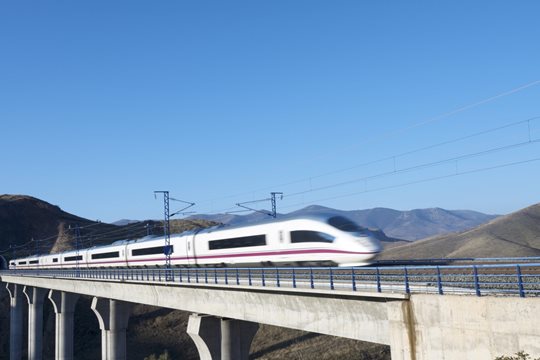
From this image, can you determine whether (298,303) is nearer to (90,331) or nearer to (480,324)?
(480,324)

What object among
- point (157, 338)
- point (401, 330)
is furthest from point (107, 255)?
point (401, 330)

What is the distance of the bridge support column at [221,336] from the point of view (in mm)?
29703

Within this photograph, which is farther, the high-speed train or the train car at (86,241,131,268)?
the train car at (86,241,131,268)

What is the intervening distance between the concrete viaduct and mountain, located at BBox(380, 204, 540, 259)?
67814 millimetres

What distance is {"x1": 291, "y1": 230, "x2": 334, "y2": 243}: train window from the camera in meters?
27.1

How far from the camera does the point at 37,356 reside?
229 feet

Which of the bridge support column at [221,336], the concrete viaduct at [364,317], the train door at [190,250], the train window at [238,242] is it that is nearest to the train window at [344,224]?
the concrete viaduct at [364,317]

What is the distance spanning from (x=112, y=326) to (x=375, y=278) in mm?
34338

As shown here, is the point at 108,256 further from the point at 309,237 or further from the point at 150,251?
the point at 309,237

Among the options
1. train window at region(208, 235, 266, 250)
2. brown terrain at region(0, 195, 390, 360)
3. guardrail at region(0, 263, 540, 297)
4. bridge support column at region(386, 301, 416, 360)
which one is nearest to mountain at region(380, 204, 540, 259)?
brown terrain at region(0, 195, 390, 360)

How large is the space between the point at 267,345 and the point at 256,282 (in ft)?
111

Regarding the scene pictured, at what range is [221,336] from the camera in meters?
30.3

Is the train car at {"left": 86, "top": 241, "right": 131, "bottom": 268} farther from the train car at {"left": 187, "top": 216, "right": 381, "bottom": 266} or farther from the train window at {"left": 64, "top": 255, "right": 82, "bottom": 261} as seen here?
the train car at {"left": 187, "top": 216, "right": 381, "bottom": 266}

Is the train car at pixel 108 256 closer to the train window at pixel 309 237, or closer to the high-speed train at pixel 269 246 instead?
the high-speed train at pixel 269 246
